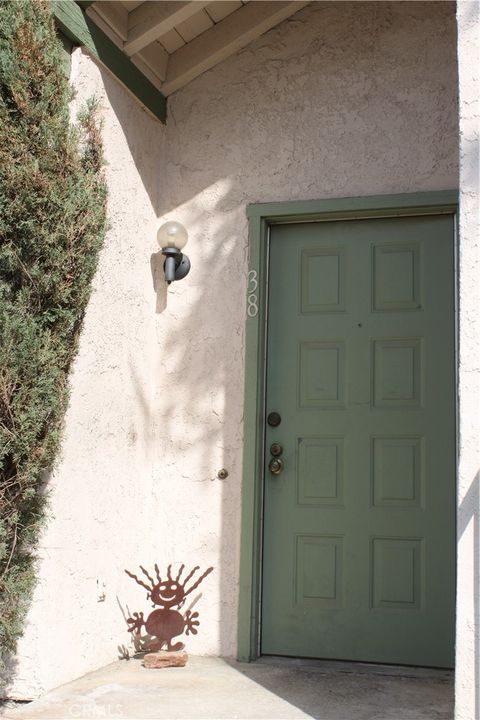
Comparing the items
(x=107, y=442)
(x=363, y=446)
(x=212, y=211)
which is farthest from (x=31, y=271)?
(x=363, y=446)

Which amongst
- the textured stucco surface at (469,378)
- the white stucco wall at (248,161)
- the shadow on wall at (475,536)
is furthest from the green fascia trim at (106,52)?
the shadow on wall at (475,536)

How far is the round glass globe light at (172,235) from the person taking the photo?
184 inches

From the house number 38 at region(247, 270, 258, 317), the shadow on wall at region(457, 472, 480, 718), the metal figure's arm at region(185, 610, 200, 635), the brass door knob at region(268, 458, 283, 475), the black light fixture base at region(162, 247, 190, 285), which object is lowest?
the metal figure's arm at region(185, 610, 200, 635)

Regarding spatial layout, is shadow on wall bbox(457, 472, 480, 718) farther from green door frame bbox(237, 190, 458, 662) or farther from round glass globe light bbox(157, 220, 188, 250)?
round glass globe light bbox(157, 220, 188, 250)

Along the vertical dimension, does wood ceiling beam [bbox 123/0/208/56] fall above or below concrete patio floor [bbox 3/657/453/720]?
above

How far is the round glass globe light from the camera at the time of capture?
466cm

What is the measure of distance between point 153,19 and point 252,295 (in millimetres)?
1528

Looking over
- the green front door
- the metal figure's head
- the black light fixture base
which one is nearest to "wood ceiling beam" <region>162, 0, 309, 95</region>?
the black light fixture base

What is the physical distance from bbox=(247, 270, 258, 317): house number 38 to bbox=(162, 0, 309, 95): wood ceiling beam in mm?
1255

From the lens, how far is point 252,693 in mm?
3725

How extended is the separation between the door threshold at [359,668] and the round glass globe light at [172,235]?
2263 mm

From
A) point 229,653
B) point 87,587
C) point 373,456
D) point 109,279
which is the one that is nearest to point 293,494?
point 373,456

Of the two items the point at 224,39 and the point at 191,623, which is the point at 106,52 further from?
the point at 191,623

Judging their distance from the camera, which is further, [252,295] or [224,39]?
[224,39]
